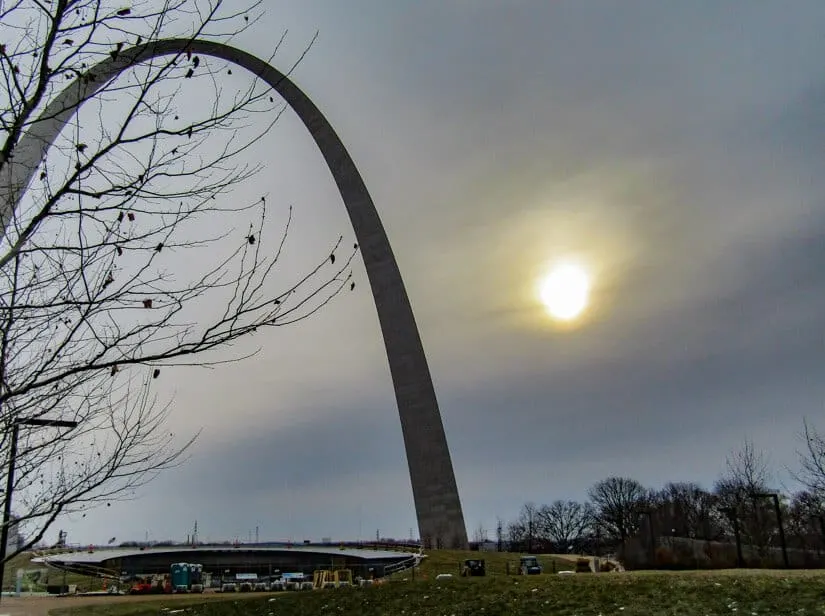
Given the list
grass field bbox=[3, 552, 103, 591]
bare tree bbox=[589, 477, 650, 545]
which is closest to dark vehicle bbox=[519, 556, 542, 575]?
grass field bbox=[3, 552, 103, 591]

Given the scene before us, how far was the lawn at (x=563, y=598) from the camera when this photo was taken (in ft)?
45.1

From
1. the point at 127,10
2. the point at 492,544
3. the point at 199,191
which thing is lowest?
the point at 492,544

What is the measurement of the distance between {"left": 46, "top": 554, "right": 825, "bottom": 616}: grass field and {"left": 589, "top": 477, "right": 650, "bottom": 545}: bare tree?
73.4 meters

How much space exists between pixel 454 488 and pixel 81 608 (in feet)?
56.4

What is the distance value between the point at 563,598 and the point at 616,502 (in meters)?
83.0

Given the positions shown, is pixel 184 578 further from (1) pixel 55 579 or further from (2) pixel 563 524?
(2) pixel 563 524

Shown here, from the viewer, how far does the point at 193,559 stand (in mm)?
58469

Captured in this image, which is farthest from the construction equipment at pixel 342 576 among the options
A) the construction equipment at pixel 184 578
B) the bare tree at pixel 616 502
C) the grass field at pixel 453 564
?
the bare tree at pixel 616 502

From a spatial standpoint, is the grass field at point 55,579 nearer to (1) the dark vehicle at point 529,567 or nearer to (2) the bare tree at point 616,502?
(1) the dark vehicle at point 529,567

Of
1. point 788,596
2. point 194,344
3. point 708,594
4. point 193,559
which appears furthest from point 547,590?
point 193,559

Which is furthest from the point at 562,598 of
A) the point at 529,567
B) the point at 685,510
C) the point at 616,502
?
the point at 616,502

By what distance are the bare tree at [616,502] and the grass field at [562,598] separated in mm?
73377

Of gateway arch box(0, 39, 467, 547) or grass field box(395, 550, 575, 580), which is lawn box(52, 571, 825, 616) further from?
gateway arch box(0, 39, 467, 547)

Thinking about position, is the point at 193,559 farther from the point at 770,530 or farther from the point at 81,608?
the point at 770,530
